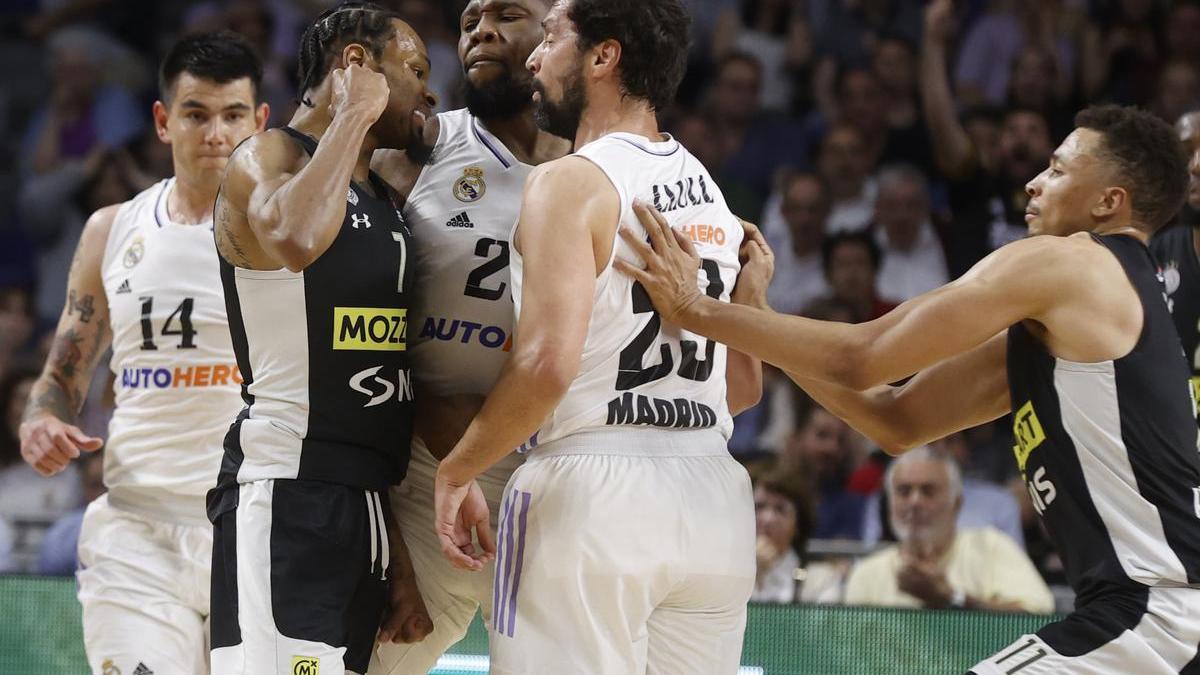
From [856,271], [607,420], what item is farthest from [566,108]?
[856,271]

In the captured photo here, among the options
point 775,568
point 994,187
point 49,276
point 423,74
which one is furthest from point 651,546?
point 49,276

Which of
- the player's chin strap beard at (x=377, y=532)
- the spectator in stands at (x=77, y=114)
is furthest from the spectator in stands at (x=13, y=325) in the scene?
the player's chin strap beard at (x=377, y=532)

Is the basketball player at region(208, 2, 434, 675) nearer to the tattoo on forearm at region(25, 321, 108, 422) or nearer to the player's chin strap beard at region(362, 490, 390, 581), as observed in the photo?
the player's chin strap beard at region(362, 490, 390, 581)

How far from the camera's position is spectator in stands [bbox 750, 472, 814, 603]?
759 centimetres

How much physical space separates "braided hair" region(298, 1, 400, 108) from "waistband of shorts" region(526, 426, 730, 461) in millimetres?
1319

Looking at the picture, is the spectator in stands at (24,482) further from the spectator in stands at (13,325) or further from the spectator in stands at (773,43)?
the spectator in stands at (773,43)

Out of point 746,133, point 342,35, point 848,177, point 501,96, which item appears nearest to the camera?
point 342,35

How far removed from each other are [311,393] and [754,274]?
144cm

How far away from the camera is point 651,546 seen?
4.04 meters

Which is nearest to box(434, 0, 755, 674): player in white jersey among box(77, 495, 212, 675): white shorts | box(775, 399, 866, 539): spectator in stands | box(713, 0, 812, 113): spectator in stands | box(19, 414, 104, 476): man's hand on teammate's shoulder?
box(77, 495, 212, 675): white shorts

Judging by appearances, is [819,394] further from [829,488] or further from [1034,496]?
[829,488]

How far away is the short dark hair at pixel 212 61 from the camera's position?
6.02 metres

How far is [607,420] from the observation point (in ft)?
13.7

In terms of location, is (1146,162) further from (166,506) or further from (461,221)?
(166,506)
